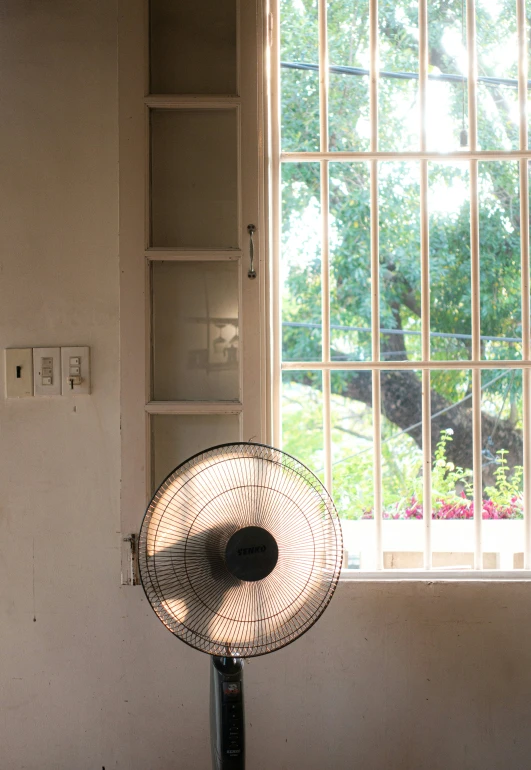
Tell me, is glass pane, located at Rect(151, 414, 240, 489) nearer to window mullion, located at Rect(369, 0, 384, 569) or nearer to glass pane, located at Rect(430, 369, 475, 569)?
window mullion, located at Rect(369, 0, 384, 569)

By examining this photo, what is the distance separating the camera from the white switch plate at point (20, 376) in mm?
1962

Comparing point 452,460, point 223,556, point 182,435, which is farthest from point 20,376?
point 452,460

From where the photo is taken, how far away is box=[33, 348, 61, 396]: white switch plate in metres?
1.96

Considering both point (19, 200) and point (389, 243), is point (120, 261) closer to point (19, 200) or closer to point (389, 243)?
point (19, 200)

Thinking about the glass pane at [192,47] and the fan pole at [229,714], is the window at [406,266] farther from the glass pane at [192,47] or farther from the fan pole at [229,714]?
the fan pole at [229,714]

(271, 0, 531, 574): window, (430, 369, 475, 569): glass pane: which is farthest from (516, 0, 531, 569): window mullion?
(430, 369, 475, 569): glass pane

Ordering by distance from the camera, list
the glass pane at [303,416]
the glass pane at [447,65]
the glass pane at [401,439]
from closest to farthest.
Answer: the glass pane at [447,65] < the glass pane at [401,439] < the glass pane at [303,416]

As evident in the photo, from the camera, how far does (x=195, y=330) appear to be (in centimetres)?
194

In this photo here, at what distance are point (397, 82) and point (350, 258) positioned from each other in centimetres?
143

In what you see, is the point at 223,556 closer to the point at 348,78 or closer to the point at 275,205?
the point at 275,205

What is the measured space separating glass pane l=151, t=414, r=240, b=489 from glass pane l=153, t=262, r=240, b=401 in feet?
0.20

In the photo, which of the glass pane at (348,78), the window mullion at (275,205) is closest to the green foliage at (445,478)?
the glass pane at (348,78)

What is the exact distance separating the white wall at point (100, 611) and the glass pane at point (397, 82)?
11.4 feet

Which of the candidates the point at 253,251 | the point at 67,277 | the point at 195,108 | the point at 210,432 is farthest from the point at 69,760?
the point at 195,108
